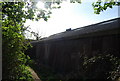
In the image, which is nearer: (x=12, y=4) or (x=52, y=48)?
(x=12, y=4)

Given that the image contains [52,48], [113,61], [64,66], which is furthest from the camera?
[52,48]

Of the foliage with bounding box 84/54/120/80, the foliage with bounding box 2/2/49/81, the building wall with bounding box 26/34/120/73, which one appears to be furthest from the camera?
the building wall with bounding box 26/34/120/73

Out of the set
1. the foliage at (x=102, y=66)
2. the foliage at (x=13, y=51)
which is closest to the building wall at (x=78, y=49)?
the foliage at (x=102, y=66)

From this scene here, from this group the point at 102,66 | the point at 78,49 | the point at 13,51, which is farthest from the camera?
the point at 78,49

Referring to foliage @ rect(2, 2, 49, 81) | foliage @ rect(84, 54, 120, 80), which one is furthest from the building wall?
foliage @ rect(2, 2, 49, 81)

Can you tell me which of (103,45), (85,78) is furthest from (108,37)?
(85,78)

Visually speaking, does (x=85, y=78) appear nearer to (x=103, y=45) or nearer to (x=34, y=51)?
(x=103, y=45)

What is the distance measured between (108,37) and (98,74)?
219cm

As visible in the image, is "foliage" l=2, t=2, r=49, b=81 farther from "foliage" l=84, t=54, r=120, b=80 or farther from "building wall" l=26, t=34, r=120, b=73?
"building wall" l=26, t=34, r=120, b=73

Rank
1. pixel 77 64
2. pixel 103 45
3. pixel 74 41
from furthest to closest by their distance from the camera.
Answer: pixel 74 41, pixel 77 64, pixel 103 45

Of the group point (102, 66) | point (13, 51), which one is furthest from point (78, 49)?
point (13, 51)

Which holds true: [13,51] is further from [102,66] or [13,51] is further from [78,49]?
[78,49]

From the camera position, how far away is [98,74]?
5.84m

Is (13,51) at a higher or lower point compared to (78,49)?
higher
